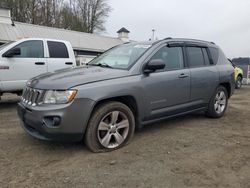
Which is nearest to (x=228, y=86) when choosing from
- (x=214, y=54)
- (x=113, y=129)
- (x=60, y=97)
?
(x=214, y=54)

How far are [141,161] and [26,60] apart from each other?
506 cm

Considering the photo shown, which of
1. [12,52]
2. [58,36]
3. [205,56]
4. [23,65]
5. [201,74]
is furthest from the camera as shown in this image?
[58,36]

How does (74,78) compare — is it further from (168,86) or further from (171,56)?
(171,56)

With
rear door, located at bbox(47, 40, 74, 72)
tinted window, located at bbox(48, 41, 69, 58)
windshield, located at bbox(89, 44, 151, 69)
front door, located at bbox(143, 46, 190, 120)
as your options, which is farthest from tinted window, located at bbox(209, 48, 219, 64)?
tinted window, located at bbox(48, 41, 69, 58)

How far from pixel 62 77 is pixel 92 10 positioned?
47296 millimetres

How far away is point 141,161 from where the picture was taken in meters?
3.80

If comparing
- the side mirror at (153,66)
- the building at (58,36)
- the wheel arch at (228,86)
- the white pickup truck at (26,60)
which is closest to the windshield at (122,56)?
the side mirror at (153,66)

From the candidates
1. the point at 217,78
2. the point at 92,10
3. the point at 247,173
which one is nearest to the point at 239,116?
the point at 217,78

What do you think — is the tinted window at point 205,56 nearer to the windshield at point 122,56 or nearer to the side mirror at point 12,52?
the windshield at point 122,56

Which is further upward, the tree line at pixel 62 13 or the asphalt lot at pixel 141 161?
the tree line at pixel 62 13

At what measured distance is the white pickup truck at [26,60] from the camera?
23.7 ft

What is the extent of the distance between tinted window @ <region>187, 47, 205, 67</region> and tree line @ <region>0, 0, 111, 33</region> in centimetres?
2930

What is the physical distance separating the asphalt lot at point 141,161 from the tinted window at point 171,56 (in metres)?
1.24

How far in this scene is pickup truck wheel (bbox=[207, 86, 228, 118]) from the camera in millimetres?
6152
